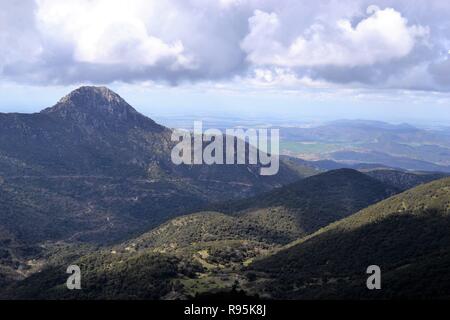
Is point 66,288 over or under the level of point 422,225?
under
